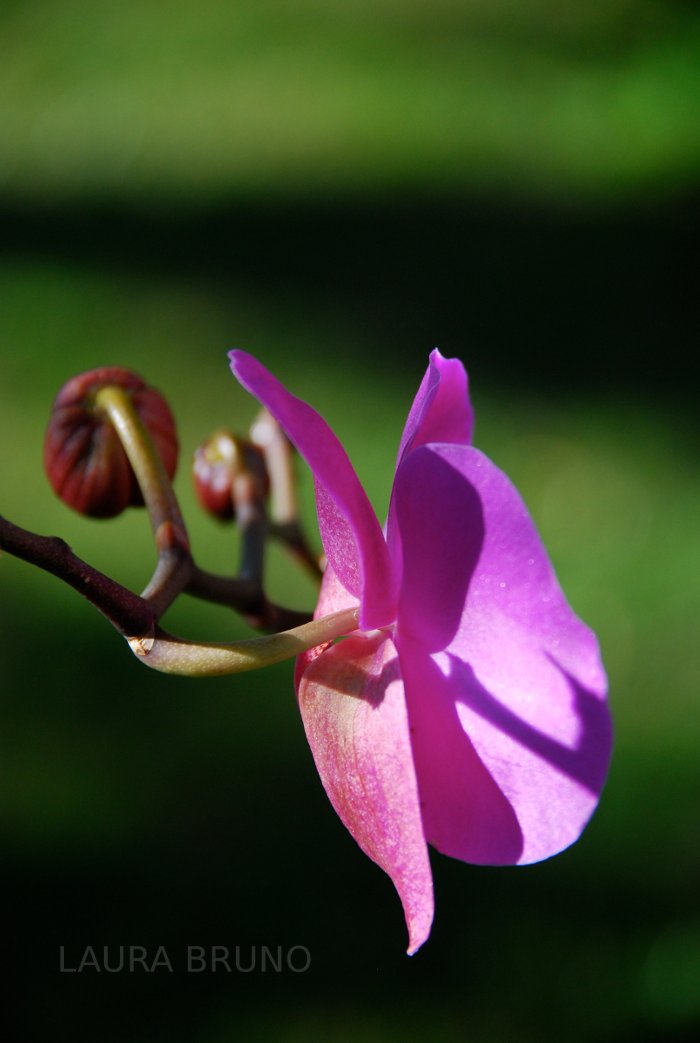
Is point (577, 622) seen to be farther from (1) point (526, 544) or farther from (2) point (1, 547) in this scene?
(2) point (1, 547)

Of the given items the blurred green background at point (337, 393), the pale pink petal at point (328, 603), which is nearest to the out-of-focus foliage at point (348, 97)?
the blurred green background at point (337, 393)

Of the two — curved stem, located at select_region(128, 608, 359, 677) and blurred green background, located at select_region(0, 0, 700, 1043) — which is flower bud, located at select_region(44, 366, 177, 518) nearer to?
curved stem, located at select_region(128, 608, 359, 677)

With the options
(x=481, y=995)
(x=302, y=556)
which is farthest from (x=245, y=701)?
(x=302, y=556)

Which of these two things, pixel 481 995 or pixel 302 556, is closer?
pixel 302 556

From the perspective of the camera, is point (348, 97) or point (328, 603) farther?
point (348, 97)

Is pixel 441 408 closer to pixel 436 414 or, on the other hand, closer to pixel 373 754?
pixel 436 414

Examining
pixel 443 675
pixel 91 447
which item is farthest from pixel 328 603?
pixel 91 447
